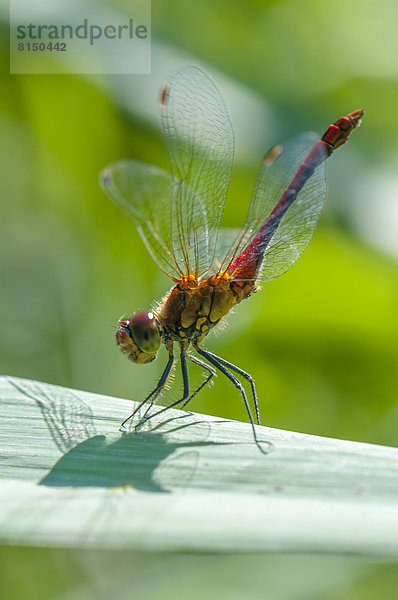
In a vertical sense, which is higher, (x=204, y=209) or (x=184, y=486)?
(x=204, y=209)

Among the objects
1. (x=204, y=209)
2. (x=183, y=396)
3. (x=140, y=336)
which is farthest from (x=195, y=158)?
(x=183, y=396)

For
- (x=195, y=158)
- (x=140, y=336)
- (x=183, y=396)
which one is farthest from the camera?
(x=195, y=158)

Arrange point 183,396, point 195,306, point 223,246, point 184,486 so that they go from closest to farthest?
point 184,486 < point 183,396 < point 195,306 < point 223,246

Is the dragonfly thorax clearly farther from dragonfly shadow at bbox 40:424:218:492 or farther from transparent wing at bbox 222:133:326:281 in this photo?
dragonfly shadow at bbox 40:424:218:492

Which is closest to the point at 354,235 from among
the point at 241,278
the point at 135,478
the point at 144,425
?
the point at 241,278

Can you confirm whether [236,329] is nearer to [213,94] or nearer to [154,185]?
[154,185]

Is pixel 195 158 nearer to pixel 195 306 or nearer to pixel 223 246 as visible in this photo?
pixel 223 246

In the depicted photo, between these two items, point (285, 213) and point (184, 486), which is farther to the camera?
point (285, 213)
